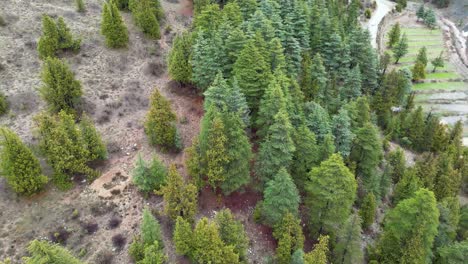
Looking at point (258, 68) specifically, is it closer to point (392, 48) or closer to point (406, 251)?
point (406, 251)

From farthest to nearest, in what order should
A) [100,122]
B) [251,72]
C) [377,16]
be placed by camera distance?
Result: [377,16] → [100,122] → [251,72]

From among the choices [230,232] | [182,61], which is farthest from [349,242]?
[182,61]

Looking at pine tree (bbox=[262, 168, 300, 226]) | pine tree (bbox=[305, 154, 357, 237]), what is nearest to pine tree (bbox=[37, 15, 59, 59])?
pine tree (bbox=[262, 168, 300, 226])

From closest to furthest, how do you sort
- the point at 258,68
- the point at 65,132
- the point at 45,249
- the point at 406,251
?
the point at 45,249 < the point at 406,251 < the point at 65,132 < the point at 258,68

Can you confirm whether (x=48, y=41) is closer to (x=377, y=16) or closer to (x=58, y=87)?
(x=58, y=87)

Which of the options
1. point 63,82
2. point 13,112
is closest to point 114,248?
point 63,82

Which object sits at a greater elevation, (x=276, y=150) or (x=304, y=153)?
(x=276, y=150)
